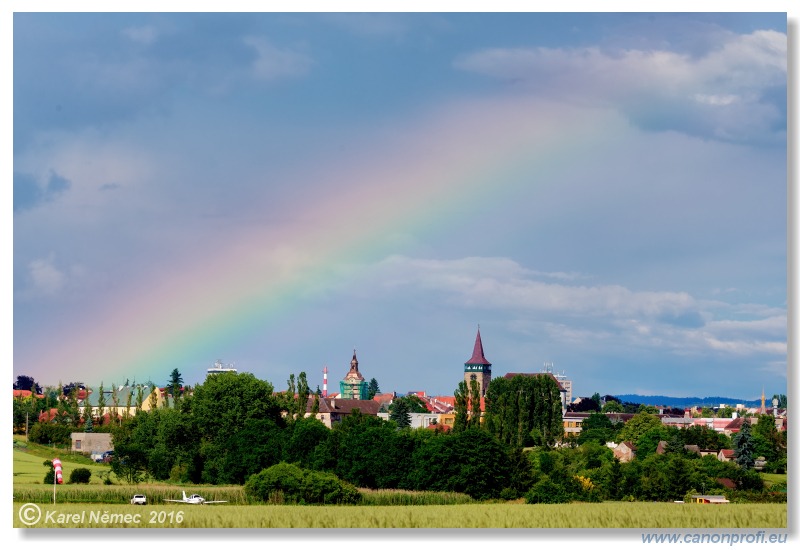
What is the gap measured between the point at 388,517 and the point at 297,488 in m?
6.45

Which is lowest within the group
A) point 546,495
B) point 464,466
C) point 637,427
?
point 546,495

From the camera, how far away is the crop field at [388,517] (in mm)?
20188

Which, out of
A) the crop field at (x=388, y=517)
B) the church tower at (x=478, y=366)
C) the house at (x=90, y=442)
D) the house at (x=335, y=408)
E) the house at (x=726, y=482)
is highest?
the church tower at (x=478, y=366)

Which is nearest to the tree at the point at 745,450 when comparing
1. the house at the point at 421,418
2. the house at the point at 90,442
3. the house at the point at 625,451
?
the house at the point at 625,451

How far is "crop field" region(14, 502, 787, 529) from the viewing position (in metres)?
20.2

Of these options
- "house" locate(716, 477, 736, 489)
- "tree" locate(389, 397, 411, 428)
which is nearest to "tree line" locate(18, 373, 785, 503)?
"house" locate(716, 477, 736, 489)

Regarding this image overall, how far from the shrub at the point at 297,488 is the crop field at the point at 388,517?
3.68 m

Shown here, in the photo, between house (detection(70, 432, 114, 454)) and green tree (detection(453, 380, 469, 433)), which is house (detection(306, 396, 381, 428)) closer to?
green tree (detection(453, 380, 469, 433))

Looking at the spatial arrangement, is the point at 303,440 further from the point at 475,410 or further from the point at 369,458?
the point at 475,410

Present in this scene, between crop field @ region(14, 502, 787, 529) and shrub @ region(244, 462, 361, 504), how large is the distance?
368 cm

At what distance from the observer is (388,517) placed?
2191 cm

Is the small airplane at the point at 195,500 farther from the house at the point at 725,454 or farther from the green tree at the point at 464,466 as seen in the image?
the house at the point at 725,454

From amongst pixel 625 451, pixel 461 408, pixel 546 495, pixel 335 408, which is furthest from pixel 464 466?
pixel 335 408
